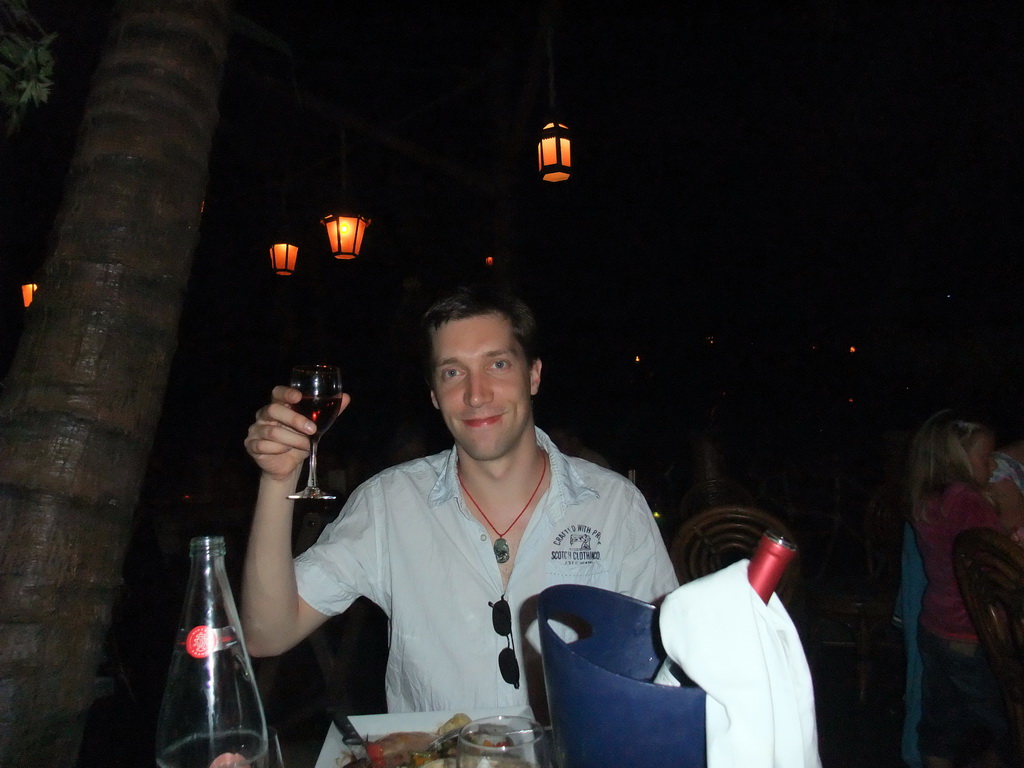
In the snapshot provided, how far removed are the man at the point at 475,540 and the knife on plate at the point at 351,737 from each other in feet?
1.85

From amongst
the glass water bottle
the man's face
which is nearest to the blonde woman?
the man's face

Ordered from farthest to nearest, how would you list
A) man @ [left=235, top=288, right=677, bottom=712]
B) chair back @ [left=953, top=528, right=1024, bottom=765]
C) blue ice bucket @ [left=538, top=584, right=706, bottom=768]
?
chair back @ [left=953, top=528, right=1024, bottom=765] < man @ [left=235, top=288, right=677, bottom=712] < blue ice bucket @ [left=538, top=584, right=706, bottom=768]

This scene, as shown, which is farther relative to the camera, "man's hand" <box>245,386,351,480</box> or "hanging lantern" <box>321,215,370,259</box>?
"hanging lantern" <box>321,215,370,259</box>

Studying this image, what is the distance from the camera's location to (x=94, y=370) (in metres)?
1.26

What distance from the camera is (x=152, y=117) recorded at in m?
1.36

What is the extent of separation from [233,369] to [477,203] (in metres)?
6.76

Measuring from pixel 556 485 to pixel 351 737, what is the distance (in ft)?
3.70

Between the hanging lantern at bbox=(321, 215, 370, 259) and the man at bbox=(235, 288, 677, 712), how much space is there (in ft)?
17.8

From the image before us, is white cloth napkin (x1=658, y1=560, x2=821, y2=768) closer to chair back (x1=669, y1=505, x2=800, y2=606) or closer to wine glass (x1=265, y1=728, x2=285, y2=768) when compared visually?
wine glass (x1=265, y1=728, x2=285, y2=768)

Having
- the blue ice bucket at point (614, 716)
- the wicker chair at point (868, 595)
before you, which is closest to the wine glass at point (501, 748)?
the blue ice bucket at point (614, 716)

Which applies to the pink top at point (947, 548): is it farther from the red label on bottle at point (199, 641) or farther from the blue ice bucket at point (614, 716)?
the red label on bottle at point (199, 641)

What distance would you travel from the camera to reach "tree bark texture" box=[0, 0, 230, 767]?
1197 millimetres

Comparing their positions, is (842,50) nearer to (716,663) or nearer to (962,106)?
(962,106)

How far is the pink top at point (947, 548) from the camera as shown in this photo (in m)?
3.37
